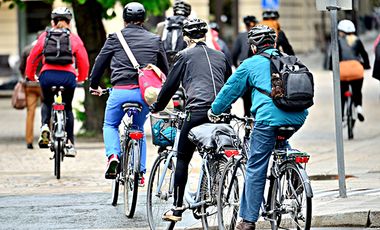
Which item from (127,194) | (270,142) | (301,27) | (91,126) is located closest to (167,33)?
(91,126)

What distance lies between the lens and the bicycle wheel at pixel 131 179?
34.2 feet

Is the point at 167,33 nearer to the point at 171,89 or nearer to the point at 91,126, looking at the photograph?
the point at 91,126

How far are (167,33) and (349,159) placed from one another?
2873 mm

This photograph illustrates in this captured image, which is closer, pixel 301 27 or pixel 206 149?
pixel 206 149

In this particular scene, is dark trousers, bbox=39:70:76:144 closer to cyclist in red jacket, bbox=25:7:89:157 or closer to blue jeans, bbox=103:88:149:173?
cyclist in red jacket, bbox=25:7:89:157

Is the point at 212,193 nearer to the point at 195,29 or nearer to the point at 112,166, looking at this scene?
the point at 195,29

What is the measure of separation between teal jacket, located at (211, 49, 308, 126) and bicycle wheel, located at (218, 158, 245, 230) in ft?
1.34

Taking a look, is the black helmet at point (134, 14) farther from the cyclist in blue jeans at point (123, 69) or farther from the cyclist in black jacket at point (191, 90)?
the cyclist in black jacket at point (191, 90)

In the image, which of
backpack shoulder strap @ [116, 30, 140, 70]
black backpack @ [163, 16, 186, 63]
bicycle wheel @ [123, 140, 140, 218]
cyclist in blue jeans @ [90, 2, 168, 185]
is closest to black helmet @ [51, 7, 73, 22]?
black backpack @ [163, 16, 186, 63]

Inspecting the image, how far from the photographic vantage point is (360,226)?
9.95 meters

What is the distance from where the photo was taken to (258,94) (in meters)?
8.70

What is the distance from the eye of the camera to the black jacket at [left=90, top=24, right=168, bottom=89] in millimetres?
11117

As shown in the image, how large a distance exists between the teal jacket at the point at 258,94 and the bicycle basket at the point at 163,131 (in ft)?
4.86

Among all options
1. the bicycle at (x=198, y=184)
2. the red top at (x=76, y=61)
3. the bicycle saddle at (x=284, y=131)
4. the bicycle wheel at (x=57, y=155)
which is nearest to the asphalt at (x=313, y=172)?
the bicycle wheel at (x=57, y=155)
